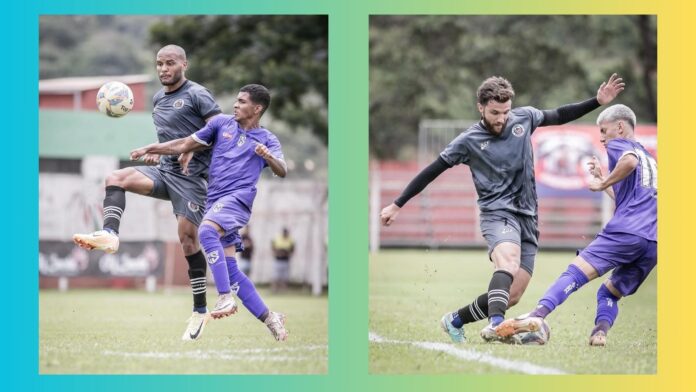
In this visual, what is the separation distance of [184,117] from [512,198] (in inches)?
101

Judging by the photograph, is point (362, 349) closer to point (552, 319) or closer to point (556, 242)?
point (552, 319)

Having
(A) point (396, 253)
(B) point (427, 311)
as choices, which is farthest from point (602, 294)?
(A) point (396, 253)

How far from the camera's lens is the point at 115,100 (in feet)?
25.4

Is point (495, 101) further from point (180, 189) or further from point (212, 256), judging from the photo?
point (180, 189)

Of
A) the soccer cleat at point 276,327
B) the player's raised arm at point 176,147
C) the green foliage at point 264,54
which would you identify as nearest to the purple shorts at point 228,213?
the player's raised arm at point 176,147

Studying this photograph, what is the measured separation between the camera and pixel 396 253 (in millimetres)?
22797

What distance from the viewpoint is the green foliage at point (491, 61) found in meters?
28.0

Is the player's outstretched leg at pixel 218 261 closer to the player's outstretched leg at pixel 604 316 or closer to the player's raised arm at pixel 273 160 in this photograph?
the player's raised arm at pixel 273 160

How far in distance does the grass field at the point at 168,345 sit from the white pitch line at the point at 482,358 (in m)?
0.71

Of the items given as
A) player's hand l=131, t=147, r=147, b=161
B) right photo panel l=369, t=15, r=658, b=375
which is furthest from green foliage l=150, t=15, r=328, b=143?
player's hand l=131, t=147, r=147, b=161

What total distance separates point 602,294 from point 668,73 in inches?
66.6

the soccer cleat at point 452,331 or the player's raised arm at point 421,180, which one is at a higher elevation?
the player's raised arm at point 421,180

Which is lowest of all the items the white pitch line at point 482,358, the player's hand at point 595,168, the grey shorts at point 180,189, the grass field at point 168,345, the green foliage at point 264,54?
the grass field at point 168,345

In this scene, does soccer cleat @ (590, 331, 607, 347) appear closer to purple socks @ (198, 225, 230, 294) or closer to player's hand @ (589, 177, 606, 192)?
player's hand @ (589, 177, 606, 192)
